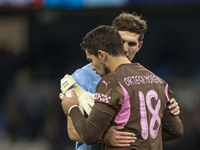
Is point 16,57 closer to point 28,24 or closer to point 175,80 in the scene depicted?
point 28,24

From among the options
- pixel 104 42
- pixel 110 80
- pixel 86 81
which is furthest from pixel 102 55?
pixel 86 81

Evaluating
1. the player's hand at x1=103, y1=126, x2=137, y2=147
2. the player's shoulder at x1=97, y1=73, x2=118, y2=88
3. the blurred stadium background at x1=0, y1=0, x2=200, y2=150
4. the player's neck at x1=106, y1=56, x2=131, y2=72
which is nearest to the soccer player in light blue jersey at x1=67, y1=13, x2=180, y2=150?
the player's hand at x1=103, y1=126, x2=137, y2=147

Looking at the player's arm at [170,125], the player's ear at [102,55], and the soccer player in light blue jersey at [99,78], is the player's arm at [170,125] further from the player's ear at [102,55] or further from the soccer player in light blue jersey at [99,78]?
the player's ear at [102,55]

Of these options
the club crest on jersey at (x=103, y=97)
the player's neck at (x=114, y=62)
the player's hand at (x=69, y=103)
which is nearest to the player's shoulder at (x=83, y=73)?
the player's hand at (x=69, y=103)

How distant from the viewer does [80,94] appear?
10.6 feet

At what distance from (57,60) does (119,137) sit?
9553mm

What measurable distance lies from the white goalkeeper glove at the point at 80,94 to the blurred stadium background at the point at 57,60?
5885mm

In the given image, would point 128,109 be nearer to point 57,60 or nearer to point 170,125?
point 170,125

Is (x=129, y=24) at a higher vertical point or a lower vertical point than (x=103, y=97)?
higher

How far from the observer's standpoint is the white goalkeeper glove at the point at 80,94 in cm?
320

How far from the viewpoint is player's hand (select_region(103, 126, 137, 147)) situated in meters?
2.94

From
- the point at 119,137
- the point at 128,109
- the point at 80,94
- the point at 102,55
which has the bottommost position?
the point at 119,137

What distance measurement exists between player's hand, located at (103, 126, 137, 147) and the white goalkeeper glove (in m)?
0.28

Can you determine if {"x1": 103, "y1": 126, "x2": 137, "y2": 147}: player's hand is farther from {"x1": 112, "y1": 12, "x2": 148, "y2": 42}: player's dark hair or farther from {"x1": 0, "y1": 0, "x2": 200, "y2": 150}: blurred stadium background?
{"x1": 0, "y1": 0, "x2": 200, "y2": 150}: blurred stadium background
